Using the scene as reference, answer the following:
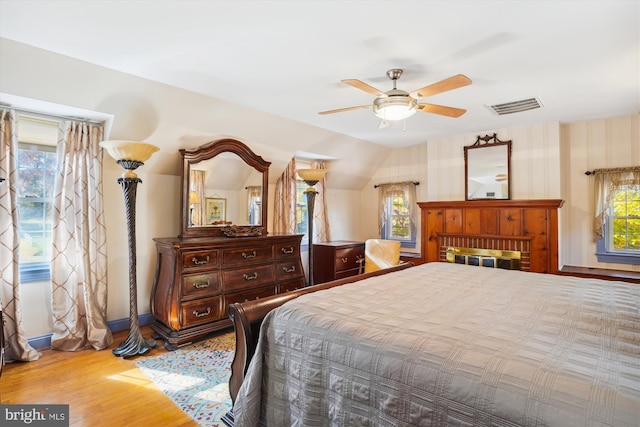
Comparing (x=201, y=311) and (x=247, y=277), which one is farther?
(x=247, y=277)

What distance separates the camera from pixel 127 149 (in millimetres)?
2775

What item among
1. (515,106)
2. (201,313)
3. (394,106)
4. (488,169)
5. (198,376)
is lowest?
(198,376)

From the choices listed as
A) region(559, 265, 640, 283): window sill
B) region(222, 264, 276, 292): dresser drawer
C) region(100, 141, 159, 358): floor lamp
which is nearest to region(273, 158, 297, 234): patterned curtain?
region(222, 264, 276, 292): dresser drawer

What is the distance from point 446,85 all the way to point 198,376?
2.82m

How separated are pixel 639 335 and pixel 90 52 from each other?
3.68 metres

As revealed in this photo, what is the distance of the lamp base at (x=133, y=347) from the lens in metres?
2.81

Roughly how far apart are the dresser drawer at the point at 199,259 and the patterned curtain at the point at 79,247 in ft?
2.89

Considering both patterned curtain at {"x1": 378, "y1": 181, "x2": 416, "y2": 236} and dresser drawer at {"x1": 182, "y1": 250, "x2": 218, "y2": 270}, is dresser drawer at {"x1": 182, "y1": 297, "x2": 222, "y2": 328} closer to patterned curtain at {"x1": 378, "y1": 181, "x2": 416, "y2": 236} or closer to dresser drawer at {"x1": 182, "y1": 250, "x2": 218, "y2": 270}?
dresser drawer at {"x1": 182, "y1": 250, "x2": 218, "y2": 270}

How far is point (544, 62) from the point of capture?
2543 mm

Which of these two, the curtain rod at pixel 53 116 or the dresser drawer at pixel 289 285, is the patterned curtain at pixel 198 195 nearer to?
the curtain rod at pixel 53 116

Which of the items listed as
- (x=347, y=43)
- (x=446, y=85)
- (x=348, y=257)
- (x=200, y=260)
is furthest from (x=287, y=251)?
(x=446, y=85)

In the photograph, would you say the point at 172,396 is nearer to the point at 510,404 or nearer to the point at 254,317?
the point at 254,317

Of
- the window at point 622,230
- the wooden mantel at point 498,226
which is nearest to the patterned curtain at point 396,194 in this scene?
the wooden mantel at point 498,226

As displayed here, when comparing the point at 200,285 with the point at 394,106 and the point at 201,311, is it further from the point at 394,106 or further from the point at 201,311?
the point at 394,106
